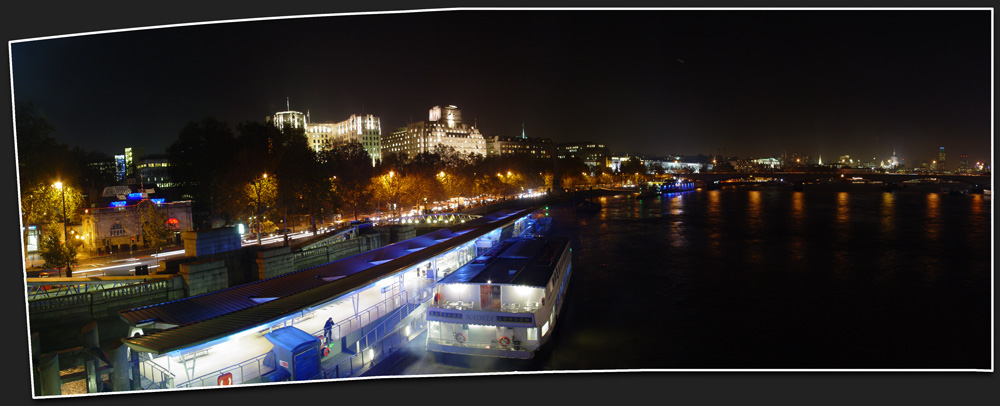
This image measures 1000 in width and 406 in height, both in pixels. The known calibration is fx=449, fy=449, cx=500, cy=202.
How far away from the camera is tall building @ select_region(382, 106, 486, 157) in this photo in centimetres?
10862

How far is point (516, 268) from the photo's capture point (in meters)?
12.4

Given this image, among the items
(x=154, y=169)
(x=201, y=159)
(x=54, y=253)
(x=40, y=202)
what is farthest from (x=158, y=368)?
(x=154, y=169)

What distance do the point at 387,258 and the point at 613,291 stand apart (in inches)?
369

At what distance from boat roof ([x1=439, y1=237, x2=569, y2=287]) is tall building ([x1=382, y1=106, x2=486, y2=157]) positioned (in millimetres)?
87964

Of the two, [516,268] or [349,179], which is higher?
[349,179]

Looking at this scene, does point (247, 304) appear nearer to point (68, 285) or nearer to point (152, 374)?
point (152, 374)

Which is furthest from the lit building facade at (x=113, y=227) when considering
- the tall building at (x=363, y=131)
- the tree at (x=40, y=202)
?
the tall building at (x=363, y=131)

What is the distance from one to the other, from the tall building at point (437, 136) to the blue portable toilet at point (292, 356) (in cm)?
9489

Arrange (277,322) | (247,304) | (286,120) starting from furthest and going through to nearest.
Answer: (286,120)
(277,322)
(247,304)

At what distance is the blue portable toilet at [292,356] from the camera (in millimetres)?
7391

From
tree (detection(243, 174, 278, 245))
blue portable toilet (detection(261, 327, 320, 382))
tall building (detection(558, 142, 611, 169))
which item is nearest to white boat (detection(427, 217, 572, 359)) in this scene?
blue portable toilet (detection(261, 327, 320, 382))

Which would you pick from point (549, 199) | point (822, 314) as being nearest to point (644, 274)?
point (822, 314)

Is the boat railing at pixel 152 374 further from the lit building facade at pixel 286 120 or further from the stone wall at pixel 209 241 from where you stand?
the lit building facade at pixel 286 120

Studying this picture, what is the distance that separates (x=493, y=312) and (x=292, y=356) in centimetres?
440
